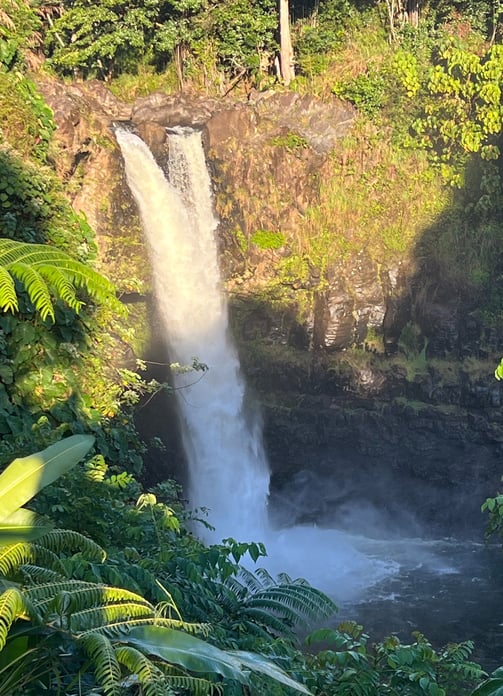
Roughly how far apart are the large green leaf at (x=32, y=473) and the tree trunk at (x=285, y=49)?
1822cm

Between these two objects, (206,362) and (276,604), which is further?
(206,362)

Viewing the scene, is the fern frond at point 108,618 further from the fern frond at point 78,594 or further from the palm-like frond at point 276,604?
the palm-like frond at point 276,604

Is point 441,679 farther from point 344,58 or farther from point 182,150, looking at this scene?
point 344,58

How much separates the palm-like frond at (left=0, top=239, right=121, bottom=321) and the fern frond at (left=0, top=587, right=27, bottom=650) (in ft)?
7.41

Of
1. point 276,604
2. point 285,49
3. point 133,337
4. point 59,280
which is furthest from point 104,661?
point 285,49

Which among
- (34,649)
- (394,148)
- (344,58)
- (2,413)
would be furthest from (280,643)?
(344,58)

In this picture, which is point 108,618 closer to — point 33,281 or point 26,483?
point 26,483

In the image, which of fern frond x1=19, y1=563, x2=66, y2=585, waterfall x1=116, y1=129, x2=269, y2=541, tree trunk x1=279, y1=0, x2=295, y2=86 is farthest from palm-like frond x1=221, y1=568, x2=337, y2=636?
tree trunk x1=279, y1=0, x2=295, y2=86

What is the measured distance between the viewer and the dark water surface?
12367 mm

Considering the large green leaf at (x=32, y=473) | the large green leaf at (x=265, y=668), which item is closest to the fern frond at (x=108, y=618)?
the large green leaf at (x=265, y=668)

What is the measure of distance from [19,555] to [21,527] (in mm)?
105

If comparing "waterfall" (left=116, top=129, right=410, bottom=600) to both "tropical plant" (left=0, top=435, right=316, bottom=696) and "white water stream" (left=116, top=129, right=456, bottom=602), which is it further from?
"tropical plant" (left=0, top=435, right=316, bottom=696)

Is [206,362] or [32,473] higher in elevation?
[32,473]

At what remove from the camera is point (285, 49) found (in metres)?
20.0
